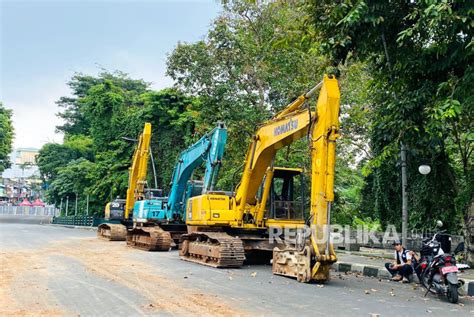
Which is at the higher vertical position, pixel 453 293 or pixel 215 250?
pixel 215 250

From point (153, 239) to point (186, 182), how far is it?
8.47ft

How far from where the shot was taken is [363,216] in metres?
24.1

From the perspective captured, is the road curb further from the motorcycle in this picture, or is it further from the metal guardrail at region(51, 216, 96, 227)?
the metal guardrail at region(51, 216, 96, 227)

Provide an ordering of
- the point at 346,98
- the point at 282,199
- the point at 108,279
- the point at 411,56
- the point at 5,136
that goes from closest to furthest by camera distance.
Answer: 1. the point at 108,279
2. the point at 411,56
3. the point at 282,199
4. the point at 346,98
5. the point at 5,136

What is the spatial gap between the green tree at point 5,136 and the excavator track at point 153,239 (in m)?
37.0

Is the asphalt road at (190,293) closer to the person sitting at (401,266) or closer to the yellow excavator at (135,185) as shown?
the person sitting at (401,266)

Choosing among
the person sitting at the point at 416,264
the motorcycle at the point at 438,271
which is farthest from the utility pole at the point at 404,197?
the motorcycle at the point at 438,271

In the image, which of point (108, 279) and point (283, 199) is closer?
point (108, 279)

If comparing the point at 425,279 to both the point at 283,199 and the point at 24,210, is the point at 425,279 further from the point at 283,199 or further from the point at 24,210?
the point at 24,210

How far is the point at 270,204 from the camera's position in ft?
45.7

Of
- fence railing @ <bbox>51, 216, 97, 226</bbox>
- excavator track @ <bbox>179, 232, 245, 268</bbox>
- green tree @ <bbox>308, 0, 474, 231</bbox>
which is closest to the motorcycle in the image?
green tree @ <bbox>308, 0, 474, 231</bbox>

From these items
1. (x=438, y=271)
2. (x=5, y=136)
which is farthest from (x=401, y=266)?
(x=5, y=136)

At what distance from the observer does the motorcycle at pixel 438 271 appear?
8734 millimetres

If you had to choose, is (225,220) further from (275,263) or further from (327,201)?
(327,201)
